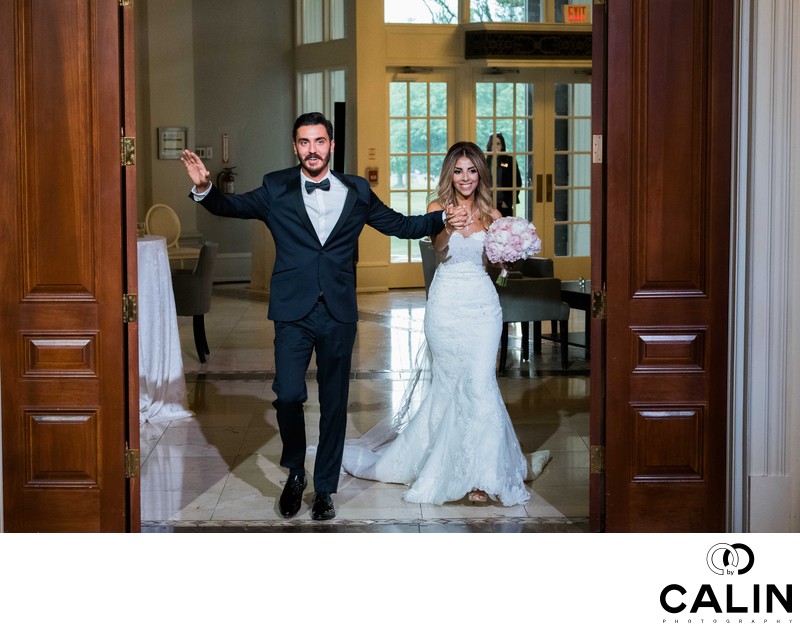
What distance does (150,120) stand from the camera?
14.0 m

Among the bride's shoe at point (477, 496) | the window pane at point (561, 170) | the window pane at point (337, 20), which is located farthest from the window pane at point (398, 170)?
the bride's shoe at point (477, 496)

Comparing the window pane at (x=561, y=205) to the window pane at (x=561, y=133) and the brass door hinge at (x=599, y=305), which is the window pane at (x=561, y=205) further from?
the brass door hinge at (x=599, y=305)

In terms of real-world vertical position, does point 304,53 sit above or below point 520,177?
above

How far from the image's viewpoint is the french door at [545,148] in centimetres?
1373

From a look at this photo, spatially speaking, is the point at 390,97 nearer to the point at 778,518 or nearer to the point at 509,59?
the point at 509,59

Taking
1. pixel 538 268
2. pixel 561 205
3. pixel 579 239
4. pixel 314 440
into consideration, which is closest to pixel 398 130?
pixel 561 205

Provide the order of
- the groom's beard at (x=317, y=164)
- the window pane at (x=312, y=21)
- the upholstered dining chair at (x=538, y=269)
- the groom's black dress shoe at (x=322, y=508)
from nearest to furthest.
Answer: the groom's beard at (x=317, y=164) → the groom's black dress shoe at (x=322, y=508) → the upholstered dining chair at (x=538, y=269) → the window pane at (x=312, y=21)

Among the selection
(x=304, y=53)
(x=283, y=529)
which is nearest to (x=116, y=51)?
(x=283, y=529)

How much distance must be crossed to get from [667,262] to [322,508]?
1844 mm

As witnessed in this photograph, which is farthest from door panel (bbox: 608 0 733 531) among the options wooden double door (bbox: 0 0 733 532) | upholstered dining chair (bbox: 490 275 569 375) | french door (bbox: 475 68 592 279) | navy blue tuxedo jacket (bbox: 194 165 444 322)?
french door (bbox: 475 68 592 279)

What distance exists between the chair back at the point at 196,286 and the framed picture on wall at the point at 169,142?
5308 mm

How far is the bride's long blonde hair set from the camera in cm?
550

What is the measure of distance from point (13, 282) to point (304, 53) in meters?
10.4

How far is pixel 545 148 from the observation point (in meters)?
13.9
